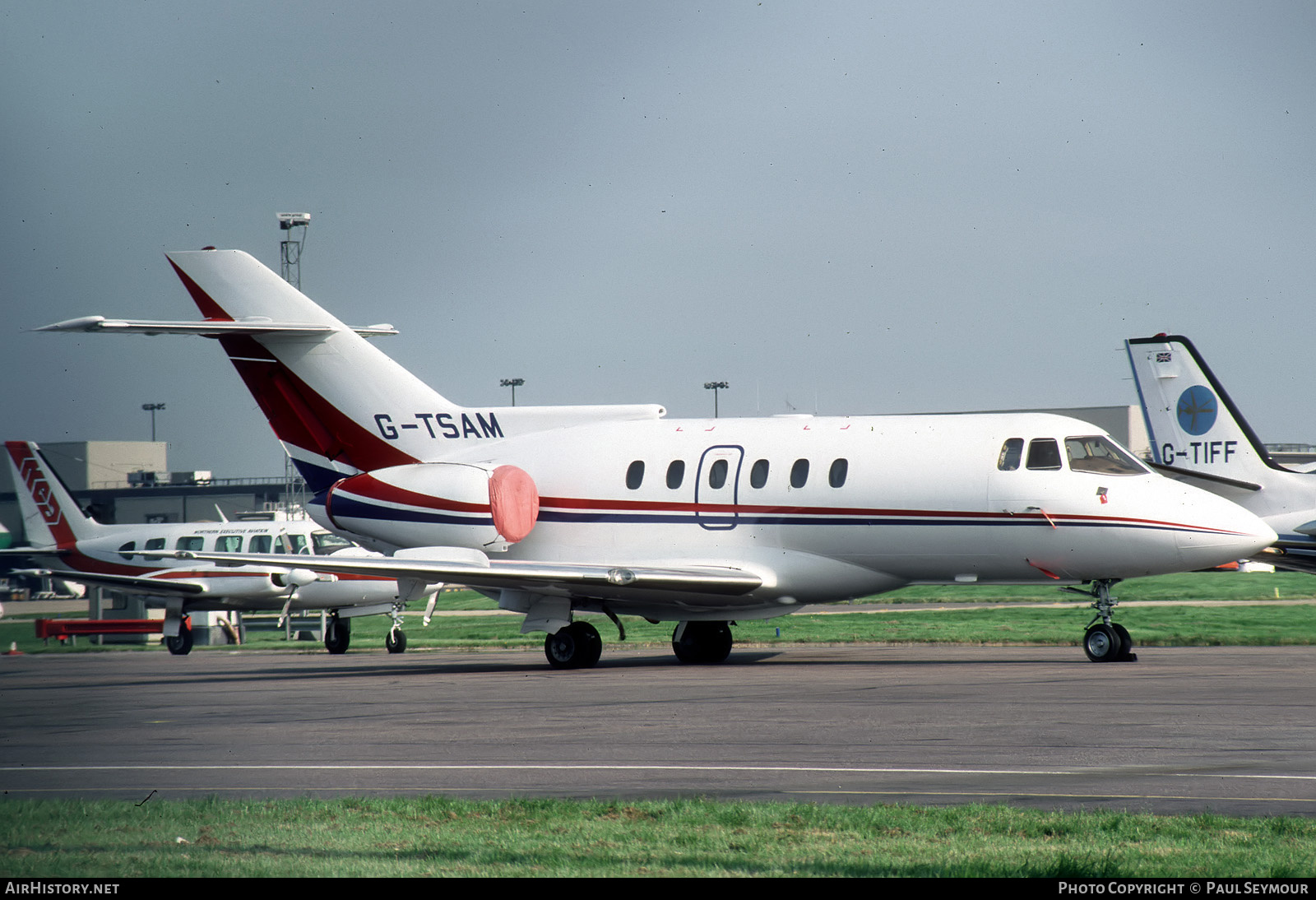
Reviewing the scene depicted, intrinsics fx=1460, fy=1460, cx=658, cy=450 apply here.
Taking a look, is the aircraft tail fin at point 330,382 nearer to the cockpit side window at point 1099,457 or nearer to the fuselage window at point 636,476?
the fuselage window at point 636,476

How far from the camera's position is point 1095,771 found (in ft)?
32.0

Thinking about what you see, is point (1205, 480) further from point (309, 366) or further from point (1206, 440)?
point (309, 366)

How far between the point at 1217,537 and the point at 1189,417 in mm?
13296

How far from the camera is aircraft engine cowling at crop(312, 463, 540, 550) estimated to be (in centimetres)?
2338

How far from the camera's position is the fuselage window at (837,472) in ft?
70.4

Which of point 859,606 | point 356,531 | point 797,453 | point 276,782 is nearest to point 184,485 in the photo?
point 859,606

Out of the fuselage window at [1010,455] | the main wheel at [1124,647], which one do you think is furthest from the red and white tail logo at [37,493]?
the main wheel at [1124,647]

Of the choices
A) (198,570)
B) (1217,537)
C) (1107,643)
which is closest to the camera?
(1217,537)

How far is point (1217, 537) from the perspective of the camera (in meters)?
19.3

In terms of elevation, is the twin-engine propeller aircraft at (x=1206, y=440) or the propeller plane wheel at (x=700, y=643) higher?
the twin-engine propeller aircraft at (x=1206, y=440)

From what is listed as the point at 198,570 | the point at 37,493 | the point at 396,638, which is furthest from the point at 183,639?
the point at 37,493

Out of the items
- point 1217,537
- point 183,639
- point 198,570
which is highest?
point 1217,537

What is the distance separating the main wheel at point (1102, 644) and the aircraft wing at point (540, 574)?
4.74 m

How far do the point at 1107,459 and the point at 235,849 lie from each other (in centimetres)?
1586
